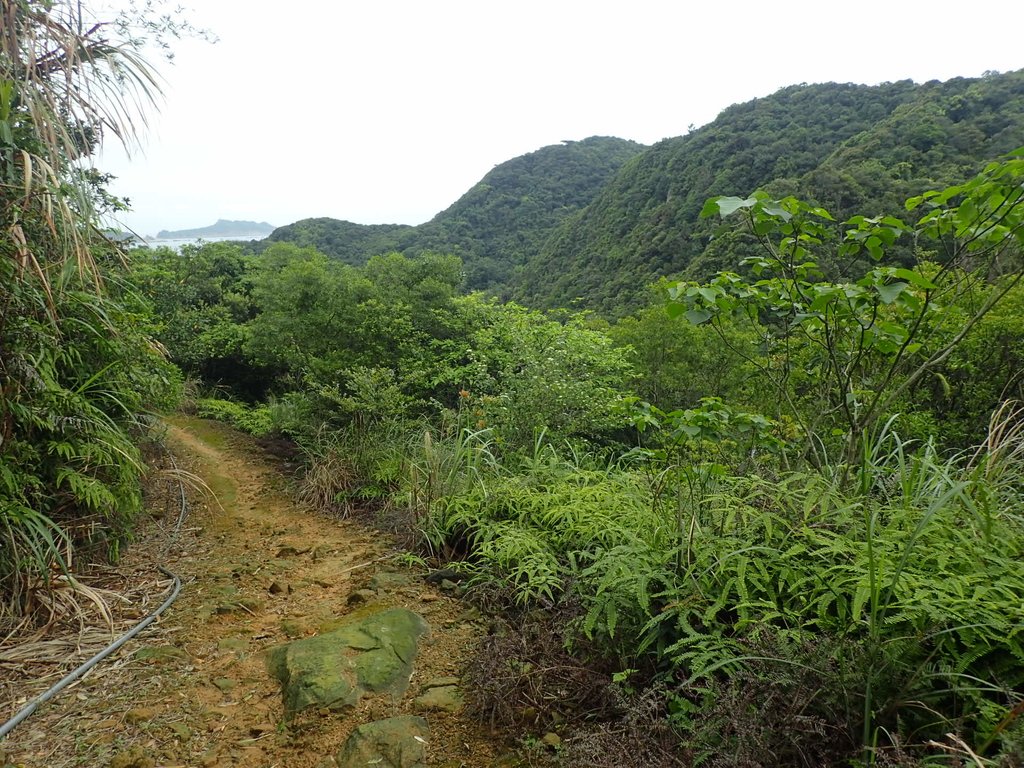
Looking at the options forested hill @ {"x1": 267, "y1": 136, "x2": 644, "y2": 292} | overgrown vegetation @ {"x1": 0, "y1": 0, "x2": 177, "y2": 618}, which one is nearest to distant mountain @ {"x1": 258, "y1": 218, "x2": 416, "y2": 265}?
forested hill @ {"x1": 267, "y1": 136, "x2": 644, "y2": 292}

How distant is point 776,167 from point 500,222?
19.2 meters

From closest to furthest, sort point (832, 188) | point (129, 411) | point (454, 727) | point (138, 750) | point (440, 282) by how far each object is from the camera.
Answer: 1. point (138, 750)
2. point (454, 727)
3. point (129, 411)
4. point (440, 282)
5. point (832, 188)

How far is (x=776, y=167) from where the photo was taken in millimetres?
27000

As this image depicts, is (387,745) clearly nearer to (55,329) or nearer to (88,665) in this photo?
(88,665)

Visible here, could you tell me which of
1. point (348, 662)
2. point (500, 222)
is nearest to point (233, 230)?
point (500, 222)

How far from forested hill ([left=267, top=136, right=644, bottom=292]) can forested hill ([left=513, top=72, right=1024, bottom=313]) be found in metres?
3.40

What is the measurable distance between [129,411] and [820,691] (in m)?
3.87

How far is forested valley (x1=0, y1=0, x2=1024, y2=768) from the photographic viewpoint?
1.59 metres

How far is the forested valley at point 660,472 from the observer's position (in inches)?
62.4

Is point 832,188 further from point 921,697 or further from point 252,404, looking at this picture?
point 921,697

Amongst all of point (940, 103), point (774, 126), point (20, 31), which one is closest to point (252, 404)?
point (20, 31)

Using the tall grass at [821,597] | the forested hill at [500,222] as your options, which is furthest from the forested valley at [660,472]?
the forested hill at [500,222]

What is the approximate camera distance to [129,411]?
3527mm

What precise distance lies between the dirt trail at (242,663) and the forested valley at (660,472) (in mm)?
237
